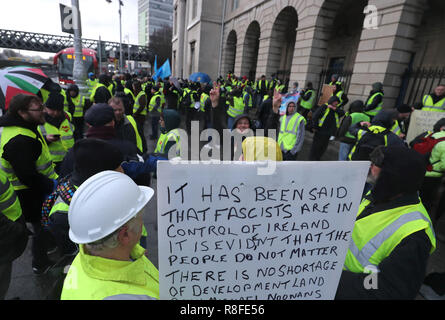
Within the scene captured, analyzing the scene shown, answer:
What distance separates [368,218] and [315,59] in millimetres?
11171

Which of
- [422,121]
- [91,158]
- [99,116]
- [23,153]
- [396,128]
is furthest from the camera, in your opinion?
[422,121]

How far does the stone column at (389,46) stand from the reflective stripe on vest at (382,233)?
8148mm

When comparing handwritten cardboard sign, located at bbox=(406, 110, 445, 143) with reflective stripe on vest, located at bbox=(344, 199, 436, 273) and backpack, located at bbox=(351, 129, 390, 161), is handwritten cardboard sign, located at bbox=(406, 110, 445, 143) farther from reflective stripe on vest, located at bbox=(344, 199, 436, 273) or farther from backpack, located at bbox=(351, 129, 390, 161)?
reflective stripe on vest, located at bbox=(344, 199, 436, 273)

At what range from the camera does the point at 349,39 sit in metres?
14.0

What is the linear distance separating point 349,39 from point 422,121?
11.5m

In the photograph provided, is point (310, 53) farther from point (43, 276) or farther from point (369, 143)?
point (43, 276)

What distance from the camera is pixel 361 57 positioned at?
27.6 ft

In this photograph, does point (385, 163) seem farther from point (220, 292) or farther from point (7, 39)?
point (7, 39)

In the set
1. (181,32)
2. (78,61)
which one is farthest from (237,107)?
(181,32)

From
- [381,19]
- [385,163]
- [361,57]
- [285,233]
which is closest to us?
[285,233]

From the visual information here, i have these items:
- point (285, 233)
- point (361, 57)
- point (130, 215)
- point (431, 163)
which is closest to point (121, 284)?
point (130, 215)

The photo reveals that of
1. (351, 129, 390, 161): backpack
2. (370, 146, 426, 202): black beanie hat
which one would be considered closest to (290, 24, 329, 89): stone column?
(351, 129, 390, 161): backpack

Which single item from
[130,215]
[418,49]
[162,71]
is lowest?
[130,215]

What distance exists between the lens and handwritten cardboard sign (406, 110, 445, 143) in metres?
4.71
